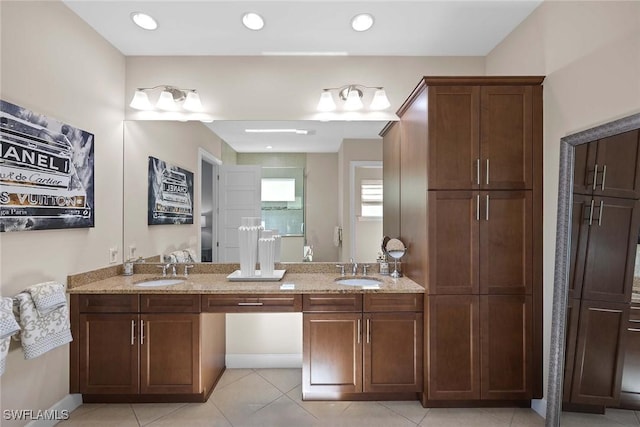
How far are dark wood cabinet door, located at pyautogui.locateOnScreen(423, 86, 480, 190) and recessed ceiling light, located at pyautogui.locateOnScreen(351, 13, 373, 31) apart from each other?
72 centimetres

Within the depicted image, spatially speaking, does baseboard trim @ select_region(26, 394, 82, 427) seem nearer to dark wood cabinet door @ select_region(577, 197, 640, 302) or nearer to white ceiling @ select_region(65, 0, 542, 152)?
white ceiling @ select_region(65, 0, 542, 152)

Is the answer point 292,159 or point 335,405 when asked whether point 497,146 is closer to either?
point 292,159

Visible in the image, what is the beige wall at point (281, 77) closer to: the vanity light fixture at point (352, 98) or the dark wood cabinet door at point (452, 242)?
the vanity light fixture at point (352, 98)

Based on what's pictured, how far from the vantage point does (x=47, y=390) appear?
2.13 m

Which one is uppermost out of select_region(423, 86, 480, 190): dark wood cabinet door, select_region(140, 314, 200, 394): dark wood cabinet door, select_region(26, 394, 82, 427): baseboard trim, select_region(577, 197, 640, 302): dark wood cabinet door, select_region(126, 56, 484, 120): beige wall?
select_region(126, 56, 484, 120): beige wall

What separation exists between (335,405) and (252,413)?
57cm

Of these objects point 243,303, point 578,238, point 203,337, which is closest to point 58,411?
point 203,337

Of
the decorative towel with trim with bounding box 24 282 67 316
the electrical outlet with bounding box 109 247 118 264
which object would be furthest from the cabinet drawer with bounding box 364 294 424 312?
the electrical outlet with bounding box 109 247 118 264

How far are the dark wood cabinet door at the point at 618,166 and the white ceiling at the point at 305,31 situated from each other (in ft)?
3.99

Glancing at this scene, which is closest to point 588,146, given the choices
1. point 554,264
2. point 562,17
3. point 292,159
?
point 554,264

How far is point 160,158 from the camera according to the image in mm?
2965

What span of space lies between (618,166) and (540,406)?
1613mm

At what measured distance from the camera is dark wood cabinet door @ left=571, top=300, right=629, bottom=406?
156 centimetres

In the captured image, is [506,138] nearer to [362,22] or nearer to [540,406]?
[362,22]
